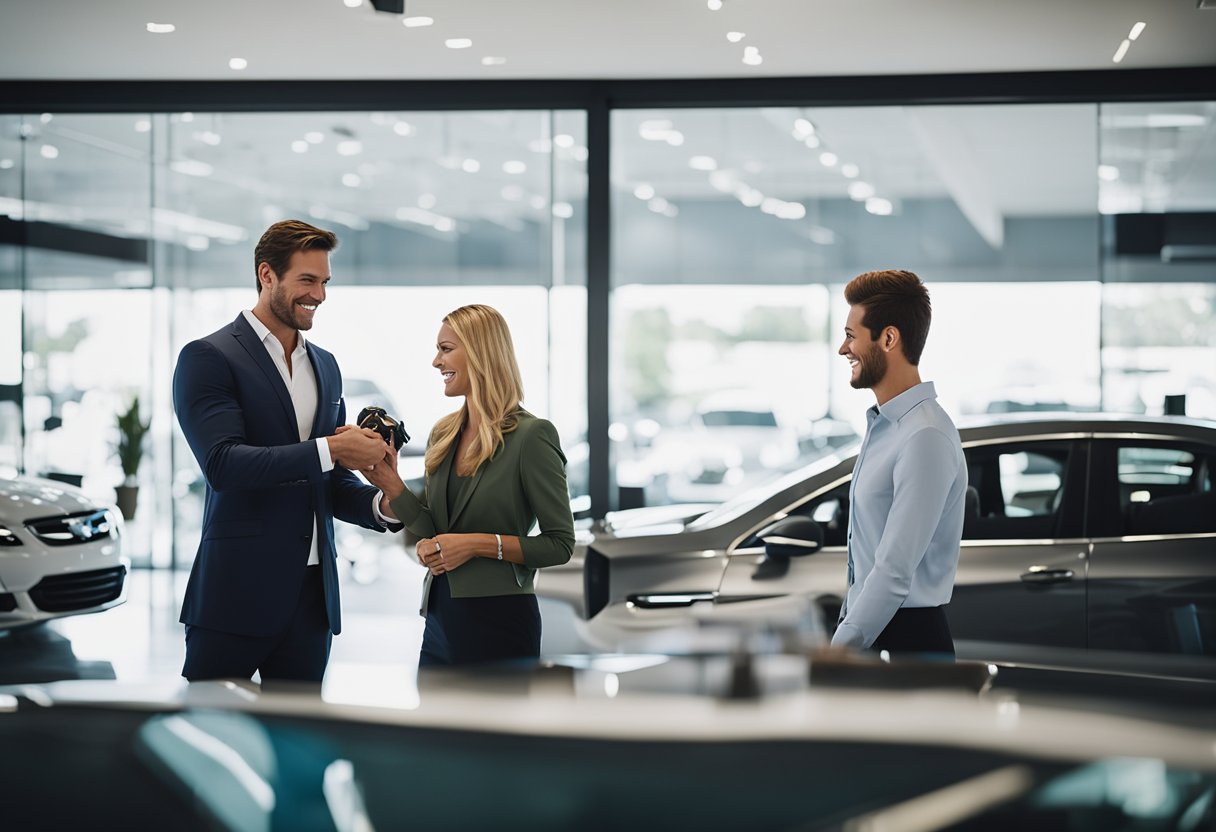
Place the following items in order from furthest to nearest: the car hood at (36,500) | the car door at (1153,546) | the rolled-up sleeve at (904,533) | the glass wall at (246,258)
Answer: the glass wall at (246,258)
the car hood at (36,500)
the car door at (1153,546)
the rolled-up sleeve at (904,533)

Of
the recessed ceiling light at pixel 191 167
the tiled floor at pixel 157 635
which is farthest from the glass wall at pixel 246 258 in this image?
the tiled floor at pixel 157 635

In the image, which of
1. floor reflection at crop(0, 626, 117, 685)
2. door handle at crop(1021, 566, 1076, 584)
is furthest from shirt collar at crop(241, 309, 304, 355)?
floor reflection at crop(0, 626, 117, 685)

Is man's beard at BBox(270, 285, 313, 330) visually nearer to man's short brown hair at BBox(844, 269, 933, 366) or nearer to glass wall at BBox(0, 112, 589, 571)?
man's short brown hair at BBox(844, 269, 933, 366)

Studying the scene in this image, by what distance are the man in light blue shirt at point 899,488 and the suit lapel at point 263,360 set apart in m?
1.41

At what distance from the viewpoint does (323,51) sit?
7.14m

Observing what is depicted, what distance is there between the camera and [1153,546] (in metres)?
4.26

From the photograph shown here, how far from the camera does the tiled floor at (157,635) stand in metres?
5.97

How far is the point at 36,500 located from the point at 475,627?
440cm

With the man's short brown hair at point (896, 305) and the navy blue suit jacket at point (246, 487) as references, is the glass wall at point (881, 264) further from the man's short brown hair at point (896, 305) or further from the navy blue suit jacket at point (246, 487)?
the man's short brown hair at point (896, 305)

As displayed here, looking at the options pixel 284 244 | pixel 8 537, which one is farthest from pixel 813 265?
pixel 284 244

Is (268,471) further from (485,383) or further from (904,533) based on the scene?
(904,533)

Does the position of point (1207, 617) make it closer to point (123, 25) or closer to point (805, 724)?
point (805, 724)

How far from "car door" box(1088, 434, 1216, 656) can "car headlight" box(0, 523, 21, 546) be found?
5.13 metres

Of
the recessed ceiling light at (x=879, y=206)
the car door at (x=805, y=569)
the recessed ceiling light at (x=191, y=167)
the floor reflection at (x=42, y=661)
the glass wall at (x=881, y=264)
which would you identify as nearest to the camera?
the car door at (x=805, y=569)
